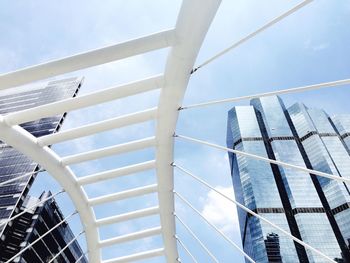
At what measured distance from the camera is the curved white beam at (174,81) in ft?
15.7

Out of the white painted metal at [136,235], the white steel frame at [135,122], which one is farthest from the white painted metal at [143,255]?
the white painted metal at [136,235]

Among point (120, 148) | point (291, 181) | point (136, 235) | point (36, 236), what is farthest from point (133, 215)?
point (291, 181)

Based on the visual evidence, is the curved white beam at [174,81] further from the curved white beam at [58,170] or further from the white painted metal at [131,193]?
the curved white beam at [58,170]

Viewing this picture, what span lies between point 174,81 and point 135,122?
1.47 metres

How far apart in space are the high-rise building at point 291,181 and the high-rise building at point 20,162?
52269 mm

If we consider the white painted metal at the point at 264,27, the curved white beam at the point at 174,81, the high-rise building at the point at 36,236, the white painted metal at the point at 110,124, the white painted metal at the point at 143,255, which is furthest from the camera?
the high-rise building at the point at 36,236

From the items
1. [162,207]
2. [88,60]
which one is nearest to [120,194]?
[162,207]

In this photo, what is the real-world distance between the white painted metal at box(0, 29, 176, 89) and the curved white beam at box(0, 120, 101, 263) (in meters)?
1.91

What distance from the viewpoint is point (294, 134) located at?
107562mm

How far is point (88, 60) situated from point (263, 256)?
8472cm

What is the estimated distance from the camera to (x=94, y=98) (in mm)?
6207

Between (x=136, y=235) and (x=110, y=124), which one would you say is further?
(x=136, y=235)

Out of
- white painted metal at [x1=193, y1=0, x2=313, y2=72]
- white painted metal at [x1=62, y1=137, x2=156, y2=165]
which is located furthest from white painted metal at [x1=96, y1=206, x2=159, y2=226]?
white painted metal at [x1=193, y1=0, x2=313, y2=72]

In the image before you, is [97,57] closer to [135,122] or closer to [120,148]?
[135,122]
